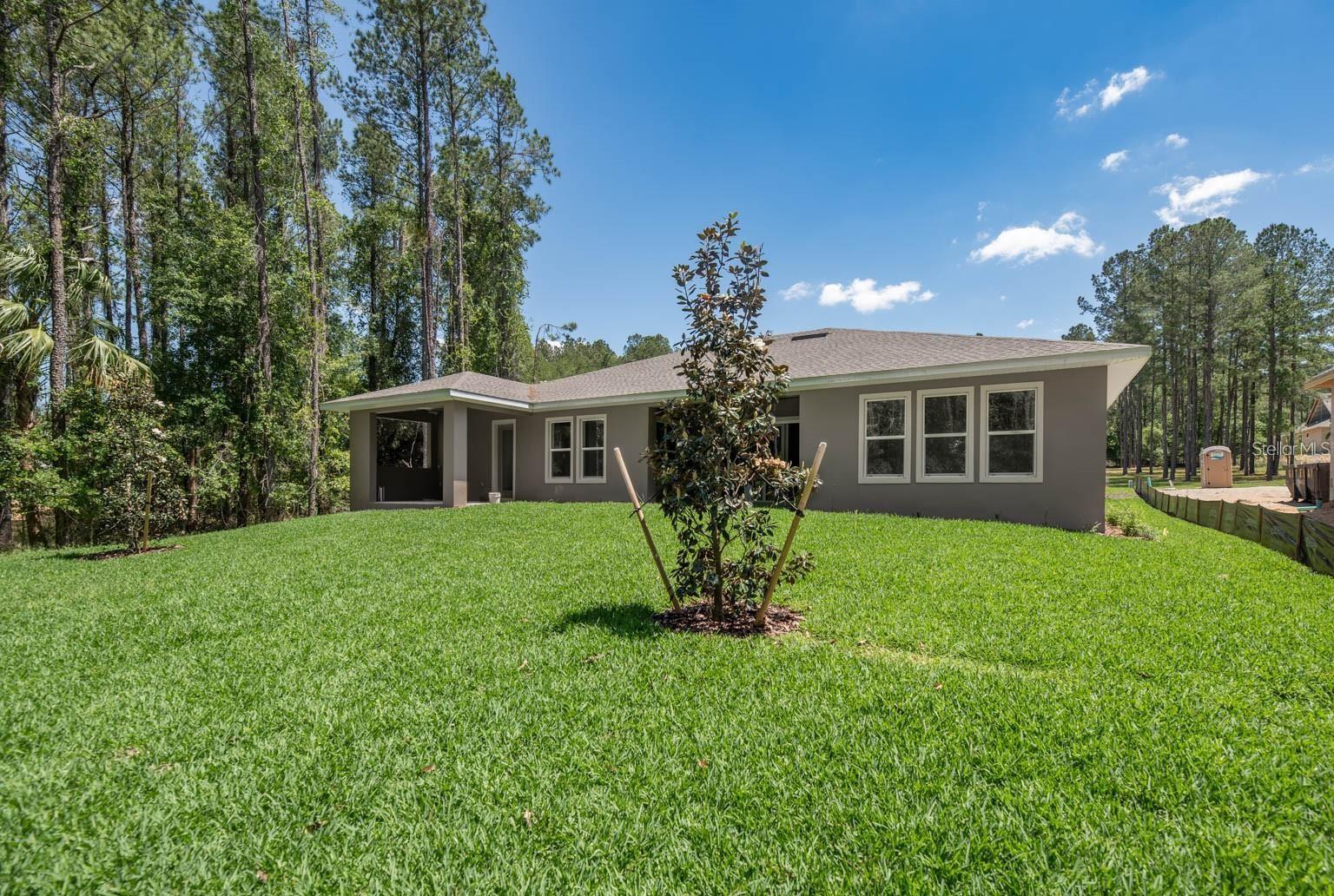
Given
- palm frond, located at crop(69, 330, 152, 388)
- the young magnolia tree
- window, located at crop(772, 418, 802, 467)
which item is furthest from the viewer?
window, located at crop(772, 418, 802, 467)

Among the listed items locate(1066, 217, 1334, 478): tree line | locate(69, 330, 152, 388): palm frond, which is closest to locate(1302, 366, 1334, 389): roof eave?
locate(1066, 217, 1334, 478): tree line

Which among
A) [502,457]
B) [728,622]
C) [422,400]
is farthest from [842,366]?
[502,457]

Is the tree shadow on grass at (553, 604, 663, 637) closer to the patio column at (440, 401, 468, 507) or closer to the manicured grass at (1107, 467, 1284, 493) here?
the patio column at (440, 401, 468, 507)

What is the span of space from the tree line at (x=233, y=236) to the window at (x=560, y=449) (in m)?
7.42

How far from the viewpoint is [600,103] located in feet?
48.0

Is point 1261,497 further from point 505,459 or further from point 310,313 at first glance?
point 310,313

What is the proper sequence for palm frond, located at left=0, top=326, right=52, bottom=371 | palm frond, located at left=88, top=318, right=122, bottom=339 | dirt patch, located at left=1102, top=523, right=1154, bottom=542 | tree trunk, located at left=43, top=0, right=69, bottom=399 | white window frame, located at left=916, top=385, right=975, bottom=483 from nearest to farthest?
1. dirt patch, located at left=1102, top=523, right=1154, bottom=542
2. white window frame, located at left=916, top=385, right=975, bottom=483
3. palm frond, located at left=0, top=326, right=52, bottom=371
4. tree trunk, located at left=43, top=0, right=69, bottom=399
5. palm frond, located at left=88, top=318, right=122, bottom=339

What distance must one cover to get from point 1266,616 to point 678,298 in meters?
5.56

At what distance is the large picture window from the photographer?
1086 cm

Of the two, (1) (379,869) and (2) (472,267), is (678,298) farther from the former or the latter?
(2) (472,267)

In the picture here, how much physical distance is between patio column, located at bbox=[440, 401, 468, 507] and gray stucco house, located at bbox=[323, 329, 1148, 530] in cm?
3

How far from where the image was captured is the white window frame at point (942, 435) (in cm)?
1023

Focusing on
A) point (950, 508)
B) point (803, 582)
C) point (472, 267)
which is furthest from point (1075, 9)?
point (472, 267)

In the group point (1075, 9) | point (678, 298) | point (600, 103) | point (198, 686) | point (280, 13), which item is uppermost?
point (280, 13)
